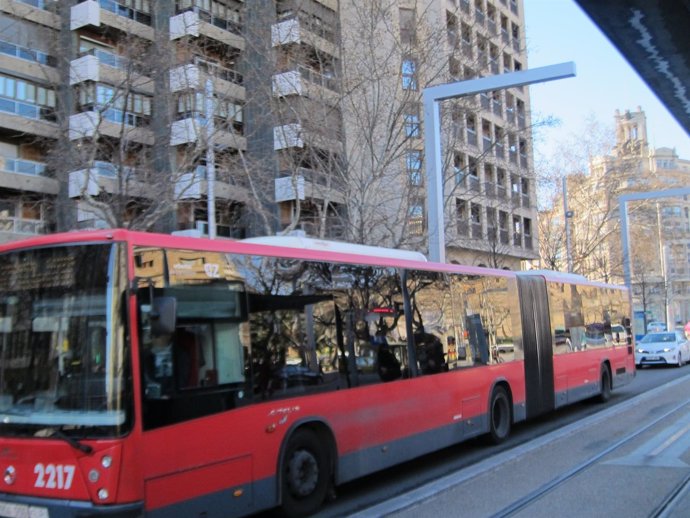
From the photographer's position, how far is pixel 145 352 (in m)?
4.97

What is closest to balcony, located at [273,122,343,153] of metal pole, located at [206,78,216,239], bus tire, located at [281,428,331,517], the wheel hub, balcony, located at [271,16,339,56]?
metal pole, located at [206,78,216,239]

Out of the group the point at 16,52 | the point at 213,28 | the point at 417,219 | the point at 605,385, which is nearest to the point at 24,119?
the point at 16,52

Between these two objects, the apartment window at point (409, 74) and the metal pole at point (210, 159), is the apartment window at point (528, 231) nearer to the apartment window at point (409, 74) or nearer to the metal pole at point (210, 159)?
the apartment window at point (409, 74)

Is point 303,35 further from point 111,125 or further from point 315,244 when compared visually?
point 315,244

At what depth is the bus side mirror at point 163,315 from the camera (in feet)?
16.2

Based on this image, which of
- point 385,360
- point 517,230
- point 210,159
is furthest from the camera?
point 517,230

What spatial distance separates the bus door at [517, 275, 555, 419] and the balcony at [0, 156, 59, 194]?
76.0ft

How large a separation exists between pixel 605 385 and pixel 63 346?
13974 mm

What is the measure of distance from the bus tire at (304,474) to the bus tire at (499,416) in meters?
4.35

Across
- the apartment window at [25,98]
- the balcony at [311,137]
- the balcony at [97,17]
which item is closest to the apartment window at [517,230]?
the balcony at [311,137]

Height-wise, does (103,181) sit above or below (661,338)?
above

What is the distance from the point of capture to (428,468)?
8.89m

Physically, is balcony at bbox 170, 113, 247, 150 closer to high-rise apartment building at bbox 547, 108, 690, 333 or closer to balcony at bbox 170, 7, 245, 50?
balcony at bbox 170, 7, 245, 50

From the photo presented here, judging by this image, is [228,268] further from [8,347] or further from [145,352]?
[8,347]
